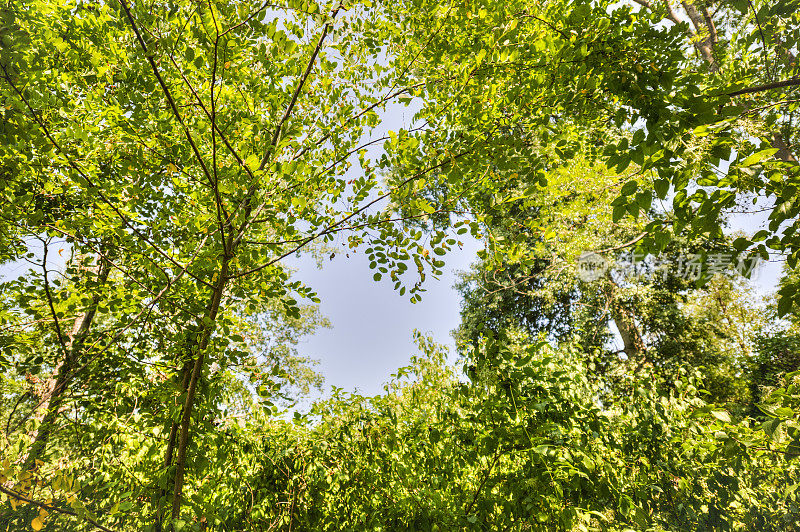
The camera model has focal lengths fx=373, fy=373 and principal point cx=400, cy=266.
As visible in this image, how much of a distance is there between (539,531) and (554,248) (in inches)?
313

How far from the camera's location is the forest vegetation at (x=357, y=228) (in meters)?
1.55

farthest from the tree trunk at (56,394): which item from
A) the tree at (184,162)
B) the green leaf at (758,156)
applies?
the green leaf at (758,156)

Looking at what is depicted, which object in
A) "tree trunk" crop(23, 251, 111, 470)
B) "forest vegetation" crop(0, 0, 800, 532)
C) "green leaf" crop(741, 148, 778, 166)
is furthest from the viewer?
"tree trunk" crop(23, 251, 111, 470)

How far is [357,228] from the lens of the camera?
200cm

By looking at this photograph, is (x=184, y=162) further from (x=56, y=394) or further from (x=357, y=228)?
(x=56, y=394)

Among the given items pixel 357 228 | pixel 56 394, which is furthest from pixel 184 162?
pixel 56 394

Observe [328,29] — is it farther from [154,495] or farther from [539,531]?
[539,531]

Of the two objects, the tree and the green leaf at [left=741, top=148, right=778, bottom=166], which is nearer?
the green leaf at [left=741, top=148, right=778, bottom=166]

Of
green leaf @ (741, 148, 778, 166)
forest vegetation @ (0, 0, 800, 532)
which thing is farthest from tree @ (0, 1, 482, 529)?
green leaf @ (741, 148, 778, 166)

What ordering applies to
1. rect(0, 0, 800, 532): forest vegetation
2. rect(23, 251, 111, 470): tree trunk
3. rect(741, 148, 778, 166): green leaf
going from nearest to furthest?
1. rect(741, 148, 778, 166): green leaf
2. rect(0, 0, 800, 532): forest vegetation
3. rect(23, 251, 111, 470): tree trunk

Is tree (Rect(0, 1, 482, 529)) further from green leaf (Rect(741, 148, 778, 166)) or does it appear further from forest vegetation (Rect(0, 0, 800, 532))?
green leaf (Rect(741, 148, 778, 166))

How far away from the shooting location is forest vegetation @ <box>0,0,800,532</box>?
1.55 m

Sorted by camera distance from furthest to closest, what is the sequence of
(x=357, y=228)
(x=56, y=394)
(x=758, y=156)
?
(x=56, y=394) → (x=357, y=228) → (x=758, y=156)

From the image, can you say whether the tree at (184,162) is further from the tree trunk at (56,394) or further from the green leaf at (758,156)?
the green leaf at (758,156)
